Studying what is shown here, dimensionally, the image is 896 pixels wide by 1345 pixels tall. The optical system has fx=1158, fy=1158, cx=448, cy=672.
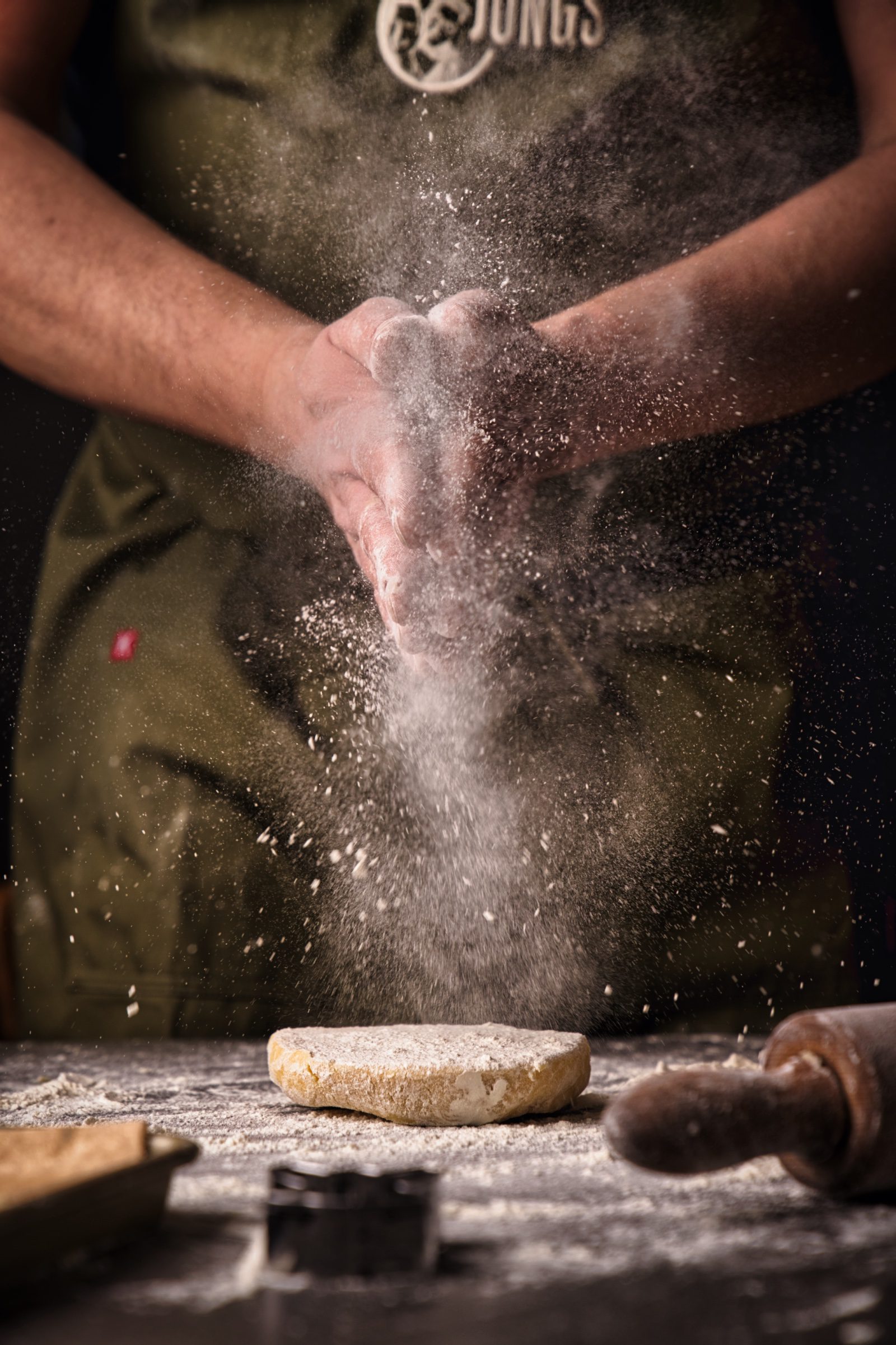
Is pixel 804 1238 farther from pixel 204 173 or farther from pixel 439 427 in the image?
pixel 204 173

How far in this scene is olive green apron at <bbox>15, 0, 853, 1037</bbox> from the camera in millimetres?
1515

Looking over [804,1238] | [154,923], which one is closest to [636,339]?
[154,923]

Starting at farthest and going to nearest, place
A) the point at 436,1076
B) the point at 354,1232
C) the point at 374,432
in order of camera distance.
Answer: the point at 374,432
the point at 436,1076
the point at 354,1232

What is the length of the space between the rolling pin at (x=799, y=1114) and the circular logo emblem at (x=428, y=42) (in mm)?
1344

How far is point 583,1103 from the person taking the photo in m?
1.12

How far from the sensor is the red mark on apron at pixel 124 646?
1.59 meters

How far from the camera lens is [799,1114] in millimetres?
718

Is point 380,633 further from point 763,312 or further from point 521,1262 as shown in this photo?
point 521,1262

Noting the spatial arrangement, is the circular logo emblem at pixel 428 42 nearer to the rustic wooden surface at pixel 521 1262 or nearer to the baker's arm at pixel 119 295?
the baker's arm at pixel 119 295

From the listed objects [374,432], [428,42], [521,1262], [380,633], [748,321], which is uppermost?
[428,42]

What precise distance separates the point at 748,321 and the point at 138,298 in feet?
2.67

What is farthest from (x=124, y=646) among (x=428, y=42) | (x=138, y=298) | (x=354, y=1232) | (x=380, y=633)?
(x=354, y=1232)

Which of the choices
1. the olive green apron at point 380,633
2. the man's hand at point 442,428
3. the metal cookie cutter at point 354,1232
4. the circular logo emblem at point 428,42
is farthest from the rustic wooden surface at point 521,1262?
the circular logo emblem at point 428,42

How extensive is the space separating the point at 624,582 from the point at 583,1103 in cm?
69
